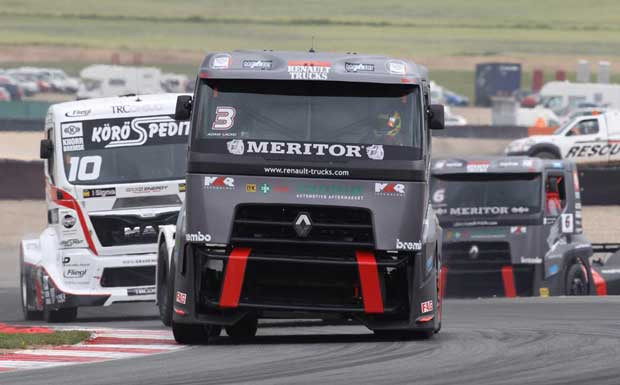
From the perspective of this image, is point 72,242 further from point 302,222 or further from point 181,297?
point 302,222

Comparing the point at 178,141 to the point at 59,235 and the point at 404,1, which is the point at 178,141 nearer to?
the point at 59,235

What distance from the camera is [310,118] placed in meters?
11.1

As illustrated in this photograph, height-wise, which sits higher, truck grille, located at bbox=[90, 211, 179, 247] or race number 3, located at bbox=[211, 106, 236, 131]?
race number 3, located at bbox=[211, 106, 236, 131]

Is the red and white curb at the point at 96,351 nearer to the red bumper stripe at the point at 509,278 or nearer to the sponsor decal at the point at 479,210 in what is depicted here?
the red bumper stripe at the point at 509,278

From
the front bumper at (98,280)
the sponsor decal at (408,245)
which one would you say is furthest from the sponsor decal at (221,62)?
the front bumper at (98,280)

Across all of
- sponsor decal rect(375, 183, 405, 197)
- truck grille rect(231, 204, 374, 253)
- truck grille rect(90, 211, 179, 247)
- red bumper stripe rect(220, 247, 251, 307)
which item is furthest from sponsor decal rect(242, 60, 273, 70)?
truck grille rect(90, 211, 179, 247)

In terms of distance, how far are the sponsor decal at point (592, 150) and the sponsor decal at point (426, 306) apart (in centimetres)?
2897

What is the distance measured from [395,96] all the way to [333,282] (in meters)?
1.53

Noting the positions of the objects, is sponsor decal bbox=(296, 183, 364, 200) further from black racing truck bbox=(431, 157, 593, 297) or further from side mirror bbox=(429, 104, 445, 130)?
black racing truck bbox=(431, 157, 593, 297)

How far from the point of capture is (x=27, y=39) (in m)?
96.8

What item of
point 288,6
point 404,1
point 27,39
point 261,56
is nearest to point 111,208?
point 261,56

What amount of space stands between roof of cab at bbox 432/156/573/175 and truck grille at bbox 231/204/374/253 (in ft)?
38.2

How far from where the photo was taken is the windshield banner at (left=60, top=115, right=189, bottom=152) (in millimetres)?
16547

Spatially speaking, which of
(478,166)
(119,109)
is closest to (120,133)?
(119,109)
